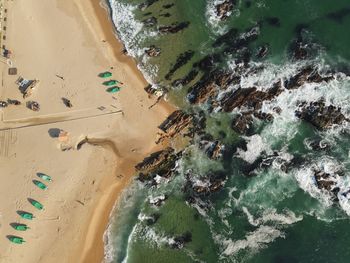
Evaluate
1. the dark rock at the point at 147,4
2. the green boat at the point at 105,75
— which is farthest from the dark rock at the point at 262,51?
the green boat at the point at 105,75

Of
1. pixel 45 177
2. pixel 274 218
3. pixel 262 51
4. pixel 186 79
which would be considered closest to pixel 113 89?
pixel 186 79

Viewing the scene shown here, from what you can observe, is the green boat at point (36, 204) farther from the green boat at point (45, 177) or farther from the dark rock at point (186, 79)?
the dark rock at point (186, 79)

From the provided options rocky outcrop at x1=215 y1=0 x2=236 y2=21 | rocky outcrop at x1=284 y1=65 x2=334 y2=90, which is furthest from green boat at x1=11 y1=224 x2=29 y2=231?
rocky outcrop at x1=284 y1=65 x2=334 y2=90

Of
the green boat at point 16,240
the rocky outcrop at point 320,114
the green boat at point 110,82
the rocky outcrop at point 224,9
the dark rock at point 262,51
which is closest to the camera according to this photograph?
the green boat at point 16,240

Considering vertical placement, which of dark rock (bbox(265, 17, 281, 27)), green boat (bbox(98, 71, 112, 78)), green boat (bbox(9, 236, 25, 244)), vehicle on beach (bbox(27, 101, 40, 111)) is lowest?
green boat (bbox(9, 236, 25, 244))

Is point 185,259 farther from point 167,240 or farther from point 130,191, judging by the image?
point 130,191

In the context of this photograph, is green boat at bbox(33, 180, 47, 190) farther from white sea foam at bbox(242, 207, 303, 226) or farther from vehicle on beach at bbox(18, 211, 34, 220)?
white sea foam at bbox(242, 207, 303, 226)

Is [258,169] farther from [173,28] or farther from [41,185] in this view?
[41,185]
